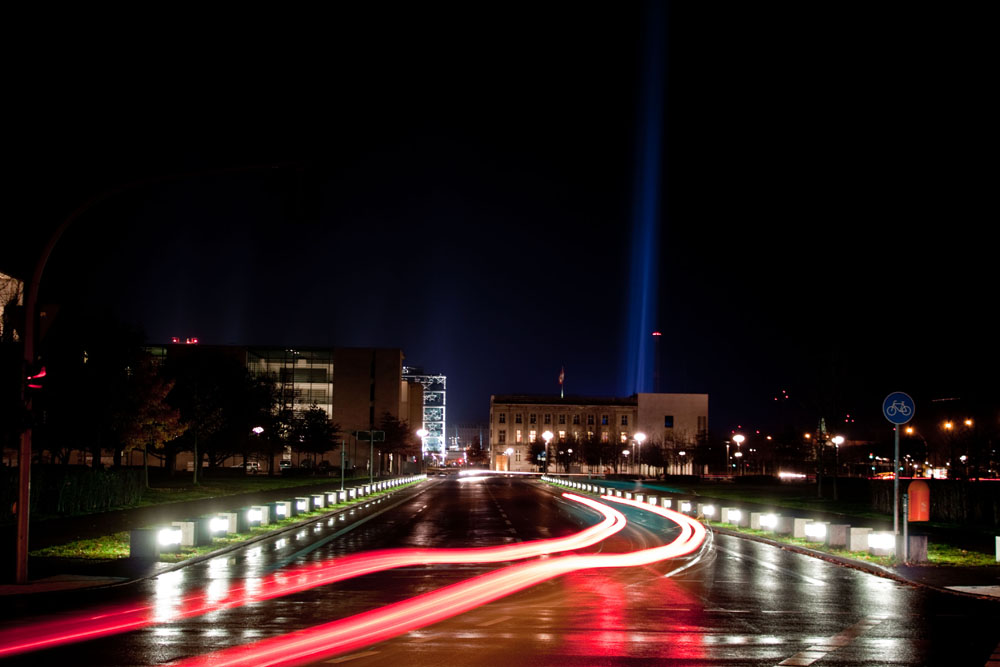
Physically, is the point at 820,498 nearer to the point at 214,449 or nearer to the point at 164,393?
the point at 164,393

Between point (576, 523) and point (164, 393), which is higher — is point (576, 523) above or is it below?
below

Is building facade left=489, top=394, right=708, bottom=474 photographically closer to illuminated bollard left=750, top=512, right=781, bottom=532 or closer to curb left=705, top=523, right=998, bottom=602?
illuminated bollard left=750, top=512, right=781, bottom=532

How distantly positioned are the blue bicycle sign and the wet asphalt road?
3.52 metres

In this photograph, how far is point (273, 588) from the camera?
557 inches

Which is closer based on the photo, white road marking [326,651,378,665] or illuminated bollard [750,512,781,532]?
white road marking [326,651,378,665]

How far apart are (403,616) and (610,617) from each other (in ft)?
9.24

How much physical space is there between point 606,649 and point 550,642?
2.30ft

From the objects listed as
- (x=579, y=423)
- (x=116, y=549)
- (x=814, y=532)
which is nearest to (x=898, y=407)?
(x=814, y=532)

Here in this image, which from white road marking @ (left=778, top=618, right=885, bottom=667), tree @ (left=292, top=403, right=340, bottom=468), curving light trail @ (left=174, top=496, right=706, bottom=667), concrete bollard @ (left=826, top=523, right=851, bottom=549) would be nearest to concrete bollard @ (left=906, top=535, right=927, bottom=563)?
concrete bollard @ (left=826, top=523, right=851, bottom=549)

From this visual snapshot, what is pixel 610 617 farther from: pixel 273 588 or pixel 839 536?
pixel 839 536

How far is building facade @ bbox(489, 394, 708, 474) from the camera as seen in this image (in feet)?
452

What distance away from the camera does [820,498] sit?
46.8 m

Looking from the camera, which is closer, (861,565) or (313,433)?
(861,565)

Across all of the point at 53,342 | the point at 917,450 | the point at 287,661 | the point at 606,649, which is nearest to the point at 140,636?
the point at 287,661
